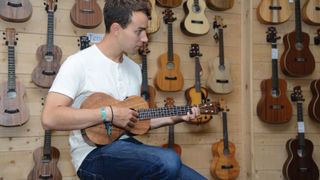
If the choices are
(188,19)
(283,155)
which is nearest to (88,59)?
(188,19)

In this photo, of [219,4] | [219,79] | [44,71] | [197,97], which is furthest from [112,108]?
[219,4]

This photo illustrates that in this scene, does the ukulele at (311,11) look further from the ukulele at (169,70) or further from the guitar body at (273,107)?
the ukulele at (169,70)

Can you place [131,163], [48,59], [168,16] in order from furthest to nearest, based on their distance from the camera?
[168,16], [48,59], [131,163]

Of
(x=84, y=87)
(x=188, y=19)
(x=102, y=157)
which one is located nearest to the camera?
(x=102, y=157)

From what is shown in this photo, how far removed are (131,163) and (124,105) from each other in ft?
1.26

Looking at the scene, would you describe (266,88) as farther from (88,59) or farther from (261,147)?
(88,59)

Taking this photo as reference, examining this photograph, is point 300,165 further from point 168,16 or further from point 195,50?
point 168,16

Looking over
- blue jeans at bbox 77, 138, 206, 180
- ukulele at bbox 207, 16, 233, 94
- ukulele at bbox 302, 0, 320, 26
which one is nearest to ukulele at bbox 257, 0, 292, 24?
ukulele at bbox 302, 0, 320, 26

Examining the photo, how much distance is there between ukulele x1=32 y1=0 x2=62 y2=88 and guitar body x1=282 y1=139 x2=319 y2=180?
6.78ft

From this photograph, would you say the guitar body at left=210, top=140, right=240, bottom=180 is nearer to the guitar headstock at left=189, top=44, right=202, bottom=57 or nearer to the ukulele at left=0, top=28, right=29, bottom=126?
the guitar headstock at left=189, top=44, right=202, bottom=57

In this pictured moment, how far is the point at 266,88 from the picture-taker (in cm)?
343

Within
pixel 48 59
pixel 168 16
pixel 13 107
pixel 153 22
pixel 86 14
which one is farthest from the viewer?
pixel 168 16

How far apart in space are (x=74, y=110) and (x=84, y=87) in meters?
0.20

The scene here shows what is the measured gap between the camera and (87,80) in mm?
1965
